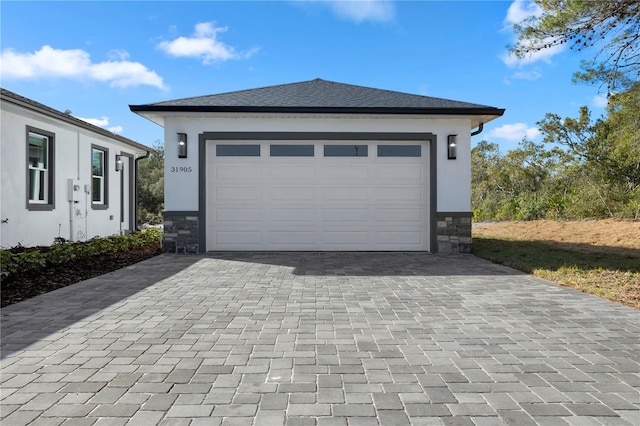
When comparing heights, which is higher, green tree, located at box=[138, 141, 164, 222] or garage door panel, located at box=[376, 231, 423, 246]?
green tree, located at box=[138, 141, 164, 222]

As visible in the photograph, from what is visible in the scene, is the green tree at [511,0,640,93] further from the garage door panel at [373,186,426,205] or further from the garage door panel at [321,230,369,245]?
the garage door panel at [321,230,369,245]

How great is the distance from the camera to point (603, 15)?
5.69 m

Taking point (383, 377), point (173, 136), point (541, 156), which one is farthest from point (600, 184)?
point (383, 377)

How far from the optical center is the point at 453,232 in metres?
9.10

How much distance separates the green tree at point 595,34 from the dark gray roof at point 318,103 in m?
2.28

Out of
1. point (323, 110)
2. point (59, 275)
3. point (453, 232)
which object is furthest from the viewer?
point (453, 232)

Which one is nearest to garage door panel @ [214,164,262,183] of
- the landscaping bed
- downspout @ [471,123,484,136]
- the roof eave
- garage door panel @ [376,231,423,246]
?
the roof eave

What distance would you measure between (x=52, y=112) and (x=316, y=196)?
6097 millimetres

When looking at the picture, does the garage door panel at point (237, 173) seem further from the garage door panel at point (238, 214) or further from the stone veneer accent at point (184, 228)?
the stone veneer accent at point (184, 228)

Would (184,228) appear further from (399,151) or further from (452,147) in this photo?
(452,147)

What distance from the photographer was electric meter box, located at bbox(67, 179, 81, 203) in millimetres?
10009

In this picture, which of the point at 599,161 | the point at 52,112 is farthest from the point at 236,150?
the point at 599,161

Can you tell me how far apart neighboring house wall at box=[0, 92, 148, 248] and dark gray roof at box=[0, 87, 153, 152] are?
12 cm

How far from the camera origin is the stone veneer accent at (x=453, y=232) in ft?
29.9
